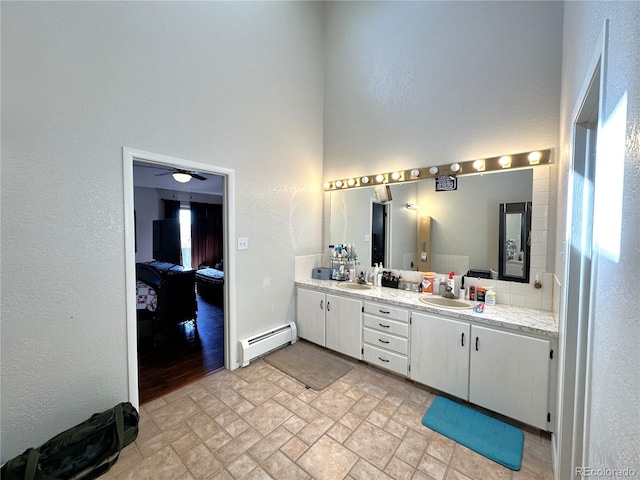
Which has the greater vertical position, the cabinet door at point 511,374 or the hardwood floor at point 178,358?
the cabinet door at point 511,374

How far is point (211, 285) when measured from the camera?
5.30 m

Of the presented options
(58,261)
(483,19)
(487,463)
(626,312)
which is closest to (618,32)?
(626,312)

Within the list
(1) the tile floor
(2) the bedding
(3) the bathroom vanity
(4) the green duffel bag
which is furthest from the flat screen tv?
(4) the green duffel bag

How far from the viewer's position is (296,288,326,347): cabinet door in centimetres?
310

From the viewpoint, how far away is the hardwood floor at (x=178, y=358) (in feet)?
8.16

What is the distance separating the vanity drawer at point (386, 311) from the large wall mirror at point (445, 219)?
65 centimetres

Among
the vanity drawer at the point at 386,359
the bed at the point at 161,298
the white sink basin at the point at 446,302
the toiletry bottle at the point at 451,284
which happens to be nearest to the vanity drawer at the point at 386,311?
the white sink basin at the point at 446,302

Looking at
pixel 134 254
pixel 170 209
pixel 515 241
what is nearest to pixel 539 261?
pixel 515 241

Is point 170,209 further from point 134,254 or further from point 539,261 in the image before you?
point 539,261

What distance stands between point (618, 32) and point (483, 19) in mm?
2373

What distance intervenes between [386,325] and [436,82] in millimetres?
2493

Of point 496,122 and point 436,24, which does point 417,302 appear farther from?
point 436,24

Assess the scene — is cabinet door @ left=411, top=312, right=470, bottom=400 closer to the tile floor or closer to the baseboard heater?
the tile floor

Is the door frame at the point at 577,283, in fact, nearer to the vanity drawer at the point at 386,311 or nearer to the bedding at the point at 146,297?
the vanity drawer at the point at 386,311
